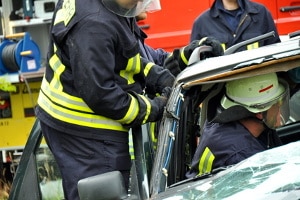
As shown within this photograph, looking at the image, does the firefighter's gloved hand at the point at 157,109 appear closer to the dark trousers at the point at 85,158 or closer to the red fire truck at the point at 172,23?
the dark trousers at the point at 85,158

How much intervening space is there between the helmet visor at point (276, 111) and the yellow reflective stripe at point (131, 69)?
0.64 metres

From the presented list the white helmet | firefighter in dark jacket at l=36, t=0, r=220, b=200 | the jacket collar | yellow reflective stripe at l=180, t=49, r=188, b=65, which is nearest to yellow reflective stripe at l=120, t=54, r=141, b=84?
firefighter in dark jacket at l=36, t=0, r=220, b=200

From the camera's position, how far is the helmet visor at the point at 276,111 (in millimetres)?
3293

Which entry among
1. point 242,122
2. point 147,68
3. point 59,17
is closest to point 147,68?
point 147,68

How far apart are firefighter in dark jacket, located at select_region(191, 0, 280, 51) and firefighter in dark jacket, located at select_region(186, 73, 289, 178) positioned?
7.73ft

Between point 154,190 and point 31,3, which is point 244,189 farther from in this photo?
point 31,3

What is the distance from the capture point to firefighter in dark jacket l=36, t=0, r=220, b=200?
10.9 ft

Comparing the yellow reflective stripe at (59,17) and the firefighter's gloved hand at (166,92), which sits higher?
the yellow reflective stripe at (59,17)

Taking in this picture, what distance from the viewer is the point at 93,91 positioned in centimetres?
329

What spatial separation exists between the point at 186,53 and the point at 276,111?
1.91 feet

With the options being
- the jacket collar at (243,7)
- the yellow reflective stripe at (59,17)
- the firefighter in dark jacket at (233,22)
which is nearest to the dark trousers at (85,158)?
the yellow reflective stripe at (59,17)

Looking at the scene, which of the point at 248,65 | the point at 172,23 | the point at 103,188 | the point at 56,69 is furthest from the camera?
the point at 172,23

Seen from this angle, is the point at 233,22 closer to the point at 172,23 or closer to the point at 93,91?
the point at 172,23

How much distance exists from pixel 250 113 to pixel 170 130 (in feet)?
1.24
